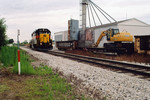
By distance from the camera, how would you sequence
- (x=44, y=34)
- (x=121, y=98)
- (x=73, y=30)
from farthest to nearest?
(x=73, y=30)
(x=44, y=34)
(x=121, y=98)

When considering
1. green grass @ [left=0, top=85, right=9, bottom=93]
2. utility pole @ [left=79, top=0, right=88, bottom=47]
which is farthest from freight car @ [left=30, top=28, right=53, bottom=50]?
green grass @ [left=0, top=85, right=9, bottom=93]

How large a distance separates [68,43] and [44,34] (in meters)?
4.72

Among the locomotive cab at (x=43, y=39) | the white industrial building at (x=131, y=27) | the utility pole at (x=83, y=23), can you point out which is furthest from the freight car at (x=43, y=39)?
the white industrial building at (x=131, y=27)

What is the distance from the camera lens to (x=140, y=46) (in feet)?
41.4

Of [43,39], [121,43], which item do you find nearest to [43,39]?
[43,39]

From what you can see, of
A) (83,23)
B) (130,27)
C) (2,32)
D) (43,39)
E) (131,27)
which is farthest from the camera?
(131,27)

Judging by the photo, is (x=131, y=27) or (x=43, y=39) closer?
(x=43, y=39)

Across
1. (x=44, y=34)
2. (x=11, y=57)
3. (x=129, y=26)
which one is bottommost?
(x=11, y=57)

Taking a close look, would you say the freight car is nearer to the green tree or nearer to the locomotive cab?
the locomotive cab

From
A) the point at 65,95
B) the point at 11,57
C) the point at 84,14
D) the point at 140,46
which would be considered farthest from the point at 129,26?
the point at 65,95

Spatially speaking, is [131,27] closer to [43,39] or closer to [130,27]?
[130,27]

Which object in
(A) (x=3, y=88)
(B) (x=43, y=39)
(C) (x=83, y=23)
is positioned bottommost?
(A) (x=3, y=88)

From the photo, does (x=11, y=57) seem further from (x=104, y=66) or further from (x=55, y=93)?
(x=104, y=66)

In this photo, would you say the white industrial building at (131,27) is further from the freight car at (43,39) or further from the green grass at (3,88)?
the green grass at (3,88)
